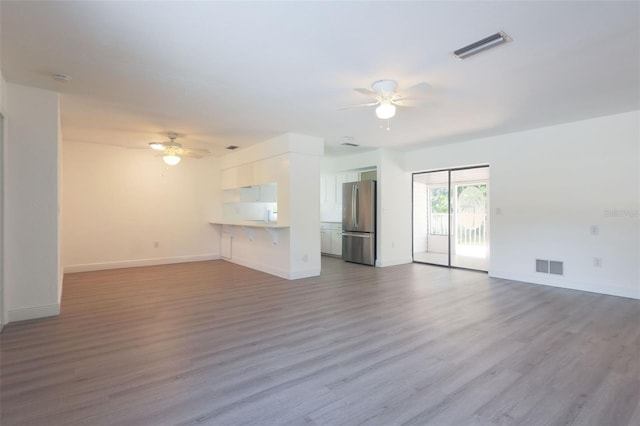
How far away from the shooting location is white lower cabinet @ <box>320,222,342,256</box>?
806cm

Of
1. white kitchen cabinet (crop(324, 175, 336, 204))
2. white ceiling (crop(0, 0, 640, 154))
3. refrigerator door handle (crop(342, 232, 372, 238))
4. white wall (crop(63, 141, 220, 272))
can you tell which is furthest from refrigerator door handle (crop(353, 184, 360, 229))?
white wall (crop(63, 141, 220, 272))

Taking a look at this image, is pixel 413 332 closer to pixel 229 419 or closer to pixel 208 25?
pixel 229 419

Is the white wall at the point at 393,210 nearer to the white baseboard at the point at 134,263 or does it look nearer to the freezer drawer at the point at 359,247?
the freezer drawer at the point at 359,247

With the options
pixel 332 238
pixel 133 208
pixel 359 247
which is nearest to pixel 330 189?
pixel 332 238

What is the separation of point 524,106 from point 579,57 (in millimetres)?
1295

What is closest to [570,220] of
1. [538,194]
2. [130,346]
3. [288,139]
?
[538,194]

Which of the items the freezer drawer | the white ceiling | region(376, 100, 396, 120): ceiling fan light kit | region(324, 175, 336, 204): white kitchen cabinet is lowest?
the freezer drawer

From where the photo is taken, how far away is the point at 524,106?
3977mm

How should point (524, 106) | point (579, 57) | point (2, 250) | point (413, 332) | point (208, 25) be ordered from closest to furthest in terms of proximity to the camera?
1. point (208, 25)
2. point (579, 57)
3. point (413, 332)
4. point (2, 250)
5. point (524, 106)

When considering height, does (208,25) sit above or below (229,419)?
above

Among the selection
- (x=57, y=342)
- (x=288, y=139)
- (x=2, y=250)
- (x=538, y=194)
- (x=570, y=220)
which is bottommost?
(x=57, y=342)

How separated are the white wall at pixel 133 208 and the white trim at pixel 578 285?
632 cm

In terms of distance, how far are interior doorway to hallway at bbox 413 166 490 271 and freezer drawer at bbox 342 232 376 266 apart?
1.26 m

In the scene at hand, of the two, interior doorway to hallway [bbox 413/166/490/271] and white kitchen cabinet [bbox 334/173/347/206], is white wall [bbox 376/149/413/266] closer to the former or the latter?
interior doorway to hallway [bbox 413/166/490/271]
